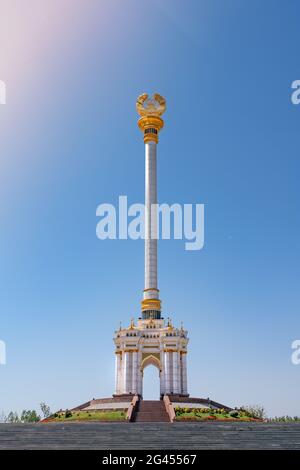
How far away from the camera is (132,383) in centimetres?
5300

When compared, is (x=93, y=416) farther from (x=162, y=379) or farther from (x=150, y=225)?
(x=150, y=225)

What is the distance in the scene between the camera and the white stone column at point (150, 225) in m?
59.5

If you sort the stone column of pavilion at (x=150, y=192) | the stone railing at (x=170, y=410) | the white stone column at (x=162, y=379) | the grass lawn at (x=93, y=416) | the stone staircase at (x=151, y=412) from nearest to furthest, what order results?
the grass lawn at (x=93, y=416) < the stone railing at (x=170, y=410) < the stone staircase at (x=151, y=412) < the white stone column at (x=162, y=379) < the stone column of pavilion at (x=150, y=192)

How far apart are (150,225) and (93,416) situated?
95.5 feet

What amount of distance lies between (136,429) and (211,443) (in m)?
5.17

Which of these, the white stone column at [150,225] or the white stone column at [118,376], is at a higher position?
the white stone column at [150,225]

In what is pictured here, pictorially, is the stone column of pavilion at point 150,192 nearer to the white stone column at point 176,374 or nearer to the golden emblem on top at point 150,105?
the golden emblem on top at point 150,105

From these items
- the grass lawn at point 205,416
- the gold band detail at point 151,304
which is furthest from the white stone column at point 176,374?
the grass lawn at point 205,416

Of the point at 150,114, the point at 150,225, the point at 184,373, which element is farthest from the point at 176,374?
the point at 150,114

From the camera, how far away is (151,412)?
39.1m

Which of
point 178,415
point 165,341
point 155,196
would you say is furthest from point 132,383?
point 155,196

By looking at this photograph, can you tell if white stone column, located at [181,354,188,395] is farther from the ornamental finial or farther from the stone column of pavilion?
the ornamental finial

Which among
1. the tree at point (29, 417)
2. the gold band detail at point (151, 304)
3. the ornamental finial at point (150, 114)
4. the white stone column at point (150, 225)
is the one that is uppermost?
the ornamental finial at point (150, 114)
